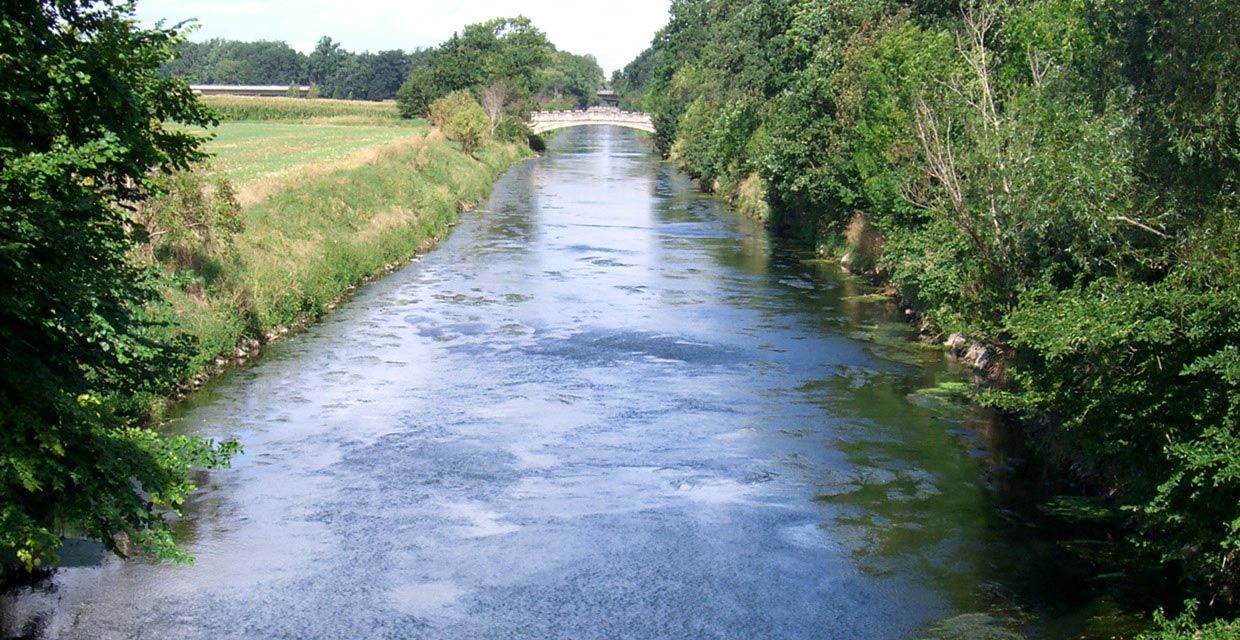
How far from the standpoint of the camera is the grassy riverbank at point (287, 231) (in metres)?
24.9

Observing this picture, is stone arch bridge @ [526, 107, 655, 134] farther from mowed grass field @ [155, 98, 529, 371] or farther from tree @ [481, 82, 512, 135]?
mowed grass field @ [155, 98, 529, 371]

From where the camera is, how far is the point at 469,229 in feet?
159

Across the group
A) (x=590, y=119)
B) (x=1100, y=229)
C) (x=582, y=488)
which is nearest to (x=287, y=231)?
(x=582, y=488)

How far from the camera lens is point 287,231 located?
32.9 meters

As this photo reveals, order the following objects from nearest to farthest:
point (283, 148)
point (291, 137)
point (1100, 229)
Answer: point (1100, 229), point (283, 148), point (291, 137)

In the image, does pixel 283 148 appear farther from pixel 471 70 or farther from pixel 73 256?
pixel 73 256

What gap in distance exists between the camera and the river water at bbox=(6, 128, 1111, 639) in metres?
13.7

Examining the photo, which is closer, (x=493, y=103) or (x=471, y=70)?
(x=493, y=103)

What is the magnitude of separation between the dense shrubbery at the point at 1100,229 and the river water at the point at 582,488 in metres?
2.08

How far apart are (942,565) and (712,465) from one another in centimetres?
492

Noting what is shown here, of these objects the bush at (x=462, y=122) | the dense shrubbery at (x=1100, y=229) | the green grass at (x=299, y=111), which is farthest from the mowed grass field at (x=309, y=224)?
the green grass at (x=299, y=111)

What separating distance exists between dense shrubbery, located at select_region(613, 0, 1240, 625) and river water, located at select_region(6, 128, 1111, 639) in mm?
2081

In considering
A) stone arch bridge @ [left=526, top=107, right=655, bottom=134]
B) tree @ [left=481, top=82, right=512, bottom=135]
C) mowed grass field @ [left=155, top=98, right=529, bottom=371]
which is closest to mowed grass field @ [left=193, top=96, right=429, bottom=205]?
mowed grass field @ [left=155, top=98, right=529, bottom=371]

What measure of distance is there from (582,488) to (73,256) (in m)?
9.82
